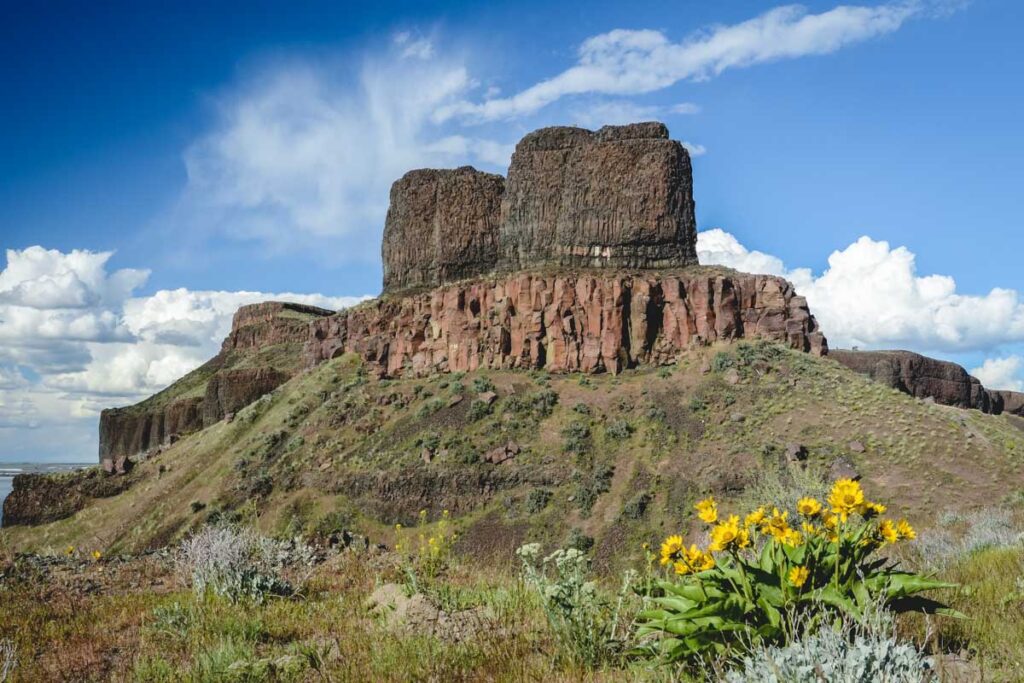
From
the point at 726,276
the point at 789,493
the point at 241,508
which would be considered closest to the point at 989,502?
the point at 789,493

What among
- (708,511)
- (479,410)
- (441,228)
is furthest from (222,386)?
(708,511)

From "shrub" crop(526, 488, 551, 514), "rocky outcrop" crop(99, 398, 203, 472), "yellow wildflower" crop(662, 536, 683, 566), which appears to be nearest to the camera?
"yellow wildflower" crop(662, 536, 683, 566)

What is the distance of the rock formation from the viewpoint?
7725cm

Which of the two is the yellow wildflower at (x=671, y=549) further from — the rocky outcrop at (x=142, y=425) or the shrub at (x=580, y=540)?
the rocky outcrop at (x=142, y=425)

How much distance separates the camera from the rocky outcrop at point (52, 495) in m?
60.7

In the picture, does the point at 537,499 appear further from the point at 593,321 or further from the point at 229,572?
the point at 229,572

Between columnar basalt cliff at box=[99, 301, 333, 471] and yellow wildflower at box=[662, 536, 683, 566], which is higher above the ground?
columnar basalt cliff at box=[99, 301, 333, 471]

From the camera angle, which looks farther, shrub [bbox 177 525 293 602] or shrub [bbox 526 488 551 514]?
shrub [bbox 526 488 551 514]

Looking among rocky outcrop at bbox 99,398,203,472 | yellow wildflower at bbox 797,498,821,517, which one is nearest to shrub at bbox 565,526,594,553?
yellow wildflower at bbox 797,498,821,517

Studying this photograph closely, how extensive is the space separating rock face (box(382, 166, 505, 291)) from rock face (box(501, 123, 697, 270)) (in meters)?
8.40

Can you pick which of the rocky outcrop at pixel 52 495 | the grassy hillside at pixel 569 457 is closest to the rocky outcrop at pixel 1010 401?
the grassy hillside at pixel 569 457

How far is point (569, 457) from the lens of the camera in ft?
150

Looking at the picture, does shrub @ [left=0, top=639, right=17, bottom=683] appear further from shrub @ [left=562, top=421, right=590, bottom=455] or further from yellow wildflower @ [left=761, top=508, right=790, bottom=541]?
shrub @ [left=562, top=421, right=590, bottom=455]

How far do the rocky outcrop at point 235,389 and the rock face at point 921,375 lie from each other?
61.0m
